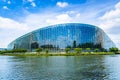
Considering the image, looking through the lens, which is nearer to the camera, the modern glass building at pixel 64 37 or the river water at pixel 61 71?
the river water at pixel 61 71

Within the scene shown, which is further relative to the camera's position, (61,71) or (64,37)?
(64,37)

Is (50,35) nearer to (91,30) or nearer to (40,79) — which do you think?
(91,30)

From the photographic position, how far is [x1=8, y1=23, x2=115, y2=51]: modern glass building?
444ft

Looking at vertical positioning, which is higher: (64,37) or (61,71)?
(64,37)

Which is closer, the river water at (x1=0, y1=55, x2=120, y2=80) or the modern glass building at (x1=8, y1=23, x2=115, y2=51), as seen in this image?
the river water at (x1=0, y1=55, x2=120, y2=80)

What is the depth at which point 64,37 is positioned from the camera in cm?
13650

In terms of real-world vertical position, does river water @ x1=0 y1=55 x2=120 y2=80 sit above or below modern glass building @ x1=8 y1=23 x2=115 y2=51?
below

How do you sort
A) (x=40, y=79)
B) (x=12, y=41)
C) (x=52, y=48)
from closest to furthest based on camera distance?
(x=40, y=79), (x=52, y=48), (x=12, y=41)

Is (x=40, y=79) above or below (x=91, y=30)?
below

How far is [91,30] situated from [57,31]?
66.7ft

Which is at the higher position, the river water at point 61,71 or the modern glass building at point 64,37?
the modern glass building at point 64,37

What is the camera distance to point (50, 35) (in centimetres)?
13650

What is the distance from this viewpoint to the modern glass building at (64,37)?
135375mm

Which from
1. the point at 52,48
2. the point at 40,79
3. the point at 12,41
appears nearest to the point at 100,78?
the point at 40,79
